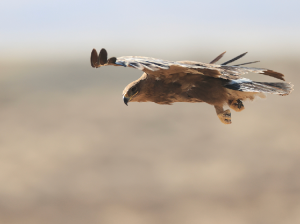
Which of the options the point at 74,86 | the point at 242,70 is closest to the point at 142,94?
the point at 242,70

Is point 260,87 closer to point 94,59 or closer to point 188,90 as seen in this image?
point 188,90

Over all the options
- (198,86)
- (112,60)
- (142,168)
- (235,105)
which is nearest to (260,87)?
(235,105)

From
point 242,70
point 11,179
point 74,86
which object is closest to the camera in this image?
point 242,70

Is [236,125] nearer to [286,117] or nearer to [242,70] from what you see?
[286,117]

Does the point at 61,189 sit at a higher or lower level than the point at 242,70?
higher

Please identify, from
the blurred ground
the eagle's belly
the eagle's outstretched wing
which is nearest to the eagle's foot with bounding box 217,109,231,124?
the eagle's belly

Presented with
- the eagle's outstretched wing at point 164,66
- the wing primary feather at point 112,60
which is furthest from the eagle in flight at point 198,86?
the wing primary feather at point 112,60
